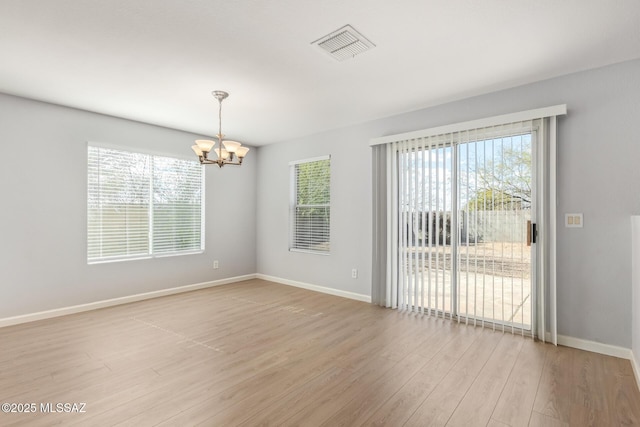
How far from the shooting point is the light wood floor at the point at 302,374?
77.9 inches

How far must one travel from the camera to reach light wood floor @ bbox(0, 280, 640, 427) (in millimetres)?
1979

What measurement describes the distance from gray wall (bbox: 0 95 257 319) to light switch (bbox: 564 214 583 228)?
526cm

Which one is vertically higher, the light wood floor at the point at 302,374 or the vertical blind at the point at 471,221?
the vertical blind at the point at 471,221

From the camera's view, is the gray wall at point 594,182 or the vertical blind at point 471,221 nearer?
the gray wall at point 594,182

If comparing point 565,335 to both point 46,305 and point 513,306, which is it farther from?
point 46,305

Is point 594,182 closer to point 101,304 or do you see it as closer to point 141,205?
point 141,205

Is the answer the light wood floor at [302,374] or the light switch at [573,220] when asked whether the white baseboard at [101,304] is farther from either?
the light switch at [573,220]

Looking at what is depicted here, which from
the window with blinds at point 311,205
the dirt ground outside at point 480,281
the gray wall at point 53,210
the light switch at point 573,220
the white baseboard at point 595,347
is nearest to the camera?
the white baseboard at point 595,347

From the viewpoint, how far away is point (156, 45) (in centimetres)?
257

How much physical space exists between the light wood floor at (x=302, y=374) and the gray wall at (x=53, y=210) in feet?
1.49

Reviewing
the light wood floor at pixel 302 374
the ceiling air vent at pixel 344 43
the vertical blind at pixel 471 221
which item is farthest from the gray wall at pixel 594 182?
the ceiling air vent at pixel 344 43

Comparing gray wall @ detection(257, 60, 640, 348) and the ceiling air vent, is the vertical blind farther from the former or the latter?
the ceiling air vent

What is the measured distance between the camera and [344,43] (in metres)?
2.54

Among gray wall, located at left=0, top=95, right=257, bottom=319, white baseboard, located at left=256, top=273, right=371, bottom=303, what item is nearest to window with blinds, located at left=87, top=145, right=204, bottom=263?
gray wall, located at left=0, top=95, right=257, bottom=319
